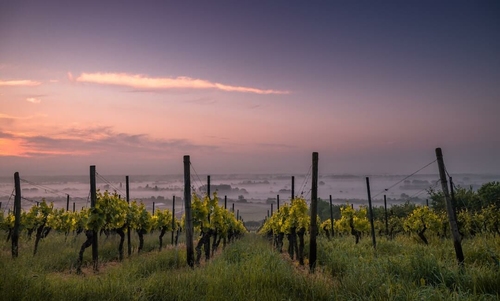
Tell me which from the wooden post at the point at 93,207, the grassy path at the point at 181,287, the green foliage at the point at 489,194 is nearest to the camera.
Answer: the grassy path at the point at 181,287

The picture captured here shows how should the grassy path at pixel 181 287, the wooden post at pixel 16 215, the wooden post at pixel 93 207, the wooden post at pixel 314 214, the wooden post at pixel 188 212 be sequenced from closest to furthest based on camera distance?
1. the grassy path at pixel 181 287
2. the wooden post at pixel 188 212
3. the wooden post at pixel 314 214
4. the wooden post at pixel 93 207
5. the wooden post at pixel 16 215

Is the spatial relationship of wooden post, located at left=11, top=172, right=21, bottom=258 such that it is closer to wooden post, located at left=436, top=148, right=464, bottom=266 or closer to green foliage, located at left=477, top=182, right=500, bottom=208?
wooden post, located at left=436, top=148, right=464, bottom=266

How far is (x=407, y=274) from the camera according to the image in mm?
7992

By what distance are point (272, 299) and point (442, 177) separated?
6.69m

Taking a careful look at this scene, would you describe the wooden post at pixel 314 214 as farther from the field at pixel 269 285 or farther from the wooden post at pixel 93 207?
the wooden post at pixel 93 207

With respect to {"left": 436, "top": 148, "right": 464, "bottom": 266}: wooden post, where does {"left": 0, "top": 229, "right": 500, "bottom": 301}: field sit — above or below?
below

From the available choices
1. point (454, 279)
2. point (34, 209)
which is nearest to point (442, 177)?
point (454, 279)

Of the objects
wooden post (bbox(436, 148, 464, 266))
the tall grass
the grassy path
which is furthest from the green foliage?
the grassy path

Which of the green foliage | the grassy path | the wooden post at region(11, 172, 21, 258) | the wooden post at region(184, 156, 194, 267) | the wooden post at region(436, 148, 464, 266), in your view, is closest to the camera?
the grassy path

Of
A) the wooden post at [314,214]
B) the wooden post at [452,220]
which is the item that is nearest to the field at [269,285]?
the wooden post at [452,220]

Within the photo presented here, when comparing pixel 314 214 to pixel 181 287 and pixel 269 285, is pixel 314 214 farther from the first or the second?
pixel 181 287

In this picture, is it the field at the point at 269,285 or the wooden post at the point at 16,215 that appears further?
the wooden post at the point at 16,215

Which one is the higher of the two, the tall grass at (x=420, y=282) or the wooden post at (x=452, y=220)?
the wooden post at (x=452, y=220)

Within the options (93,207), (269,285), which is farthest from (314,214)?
(93,207)
